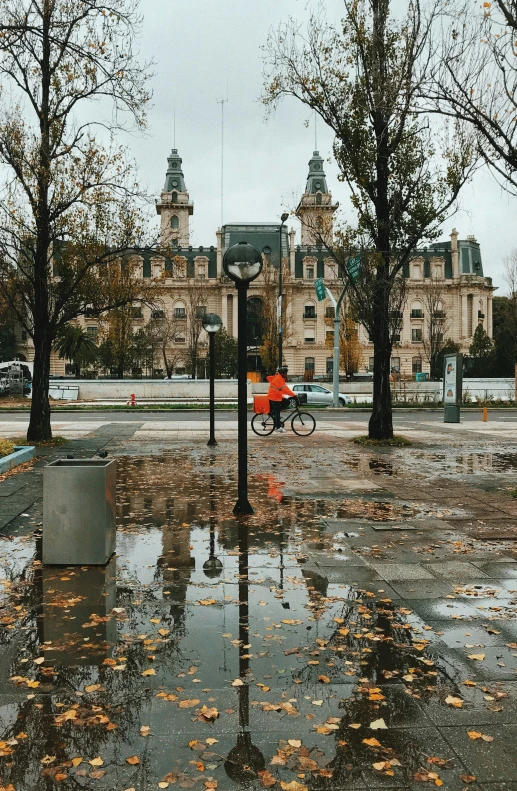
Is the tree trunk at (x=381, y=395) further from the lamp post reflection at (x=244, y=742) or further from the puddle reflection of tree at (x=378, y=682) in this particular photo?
the lamp post reflection at (x=244, y=742)

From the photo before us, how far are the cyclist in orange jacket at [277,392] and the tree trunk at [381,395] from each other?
205 centimetres

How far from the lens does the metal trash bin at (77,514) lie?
6121mm

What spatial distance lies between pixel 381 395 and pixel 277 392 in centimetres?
255

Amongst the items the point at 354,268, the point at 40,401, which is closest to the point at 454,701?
the point at 354,268

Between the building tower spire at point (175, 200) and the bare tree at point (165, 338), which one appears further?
the building tower spire at point (175, 200)

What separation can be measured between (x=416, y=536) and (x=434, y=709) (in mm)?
3872

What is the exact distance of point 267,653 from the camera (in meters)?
4.29

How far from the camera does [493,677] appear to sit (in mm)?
3932

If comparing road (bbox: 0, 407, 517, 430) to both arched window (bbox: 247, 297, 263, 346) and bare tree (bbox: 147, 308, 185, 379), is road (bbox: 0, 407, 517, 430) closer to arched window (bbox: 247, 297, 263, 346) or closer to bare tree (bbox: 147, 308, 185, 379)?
bare tree (bbox: 147, 308, 185, 379)

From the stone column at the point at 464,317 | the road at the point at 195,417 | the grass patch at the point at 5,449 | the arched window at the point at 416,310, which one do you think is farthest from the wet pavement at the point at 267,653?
the stone column at the point at 464,317

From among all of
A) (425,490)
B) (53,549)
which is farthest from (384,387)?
(53,549)

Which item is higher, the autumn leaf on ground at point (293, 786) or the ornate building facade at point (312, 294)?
the ornate building facade at point (312, 294)

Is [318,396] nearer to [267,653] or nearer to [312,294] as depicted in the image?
[267,653]

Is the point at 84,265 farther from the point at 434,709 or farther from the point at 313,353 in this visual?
the point at 313,353
